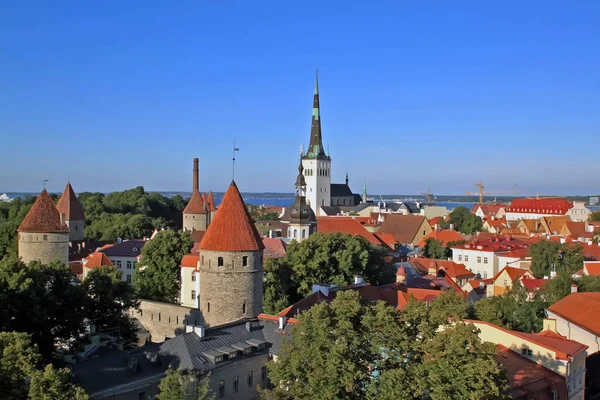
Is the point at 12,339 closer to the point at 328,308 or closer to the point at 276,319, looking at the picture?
the point at 328,308

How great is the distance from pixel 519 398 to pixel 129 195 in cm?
8484

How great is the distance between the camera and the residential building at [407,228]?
3339 inches

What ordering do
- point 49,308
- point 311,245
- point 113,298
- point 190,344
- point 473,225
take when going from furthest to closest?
1. point 473,225
2. point 311,245
3. point 113,298
4. point 49,308
5. point 190,344

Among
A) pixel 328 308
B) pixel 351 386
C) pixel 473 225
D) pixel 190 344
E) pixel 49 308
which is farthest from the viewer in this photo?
pixel 473 225

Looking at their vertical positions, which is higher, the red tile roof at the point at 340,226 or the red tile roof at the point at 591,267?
the red tile roof at the point at 340,226

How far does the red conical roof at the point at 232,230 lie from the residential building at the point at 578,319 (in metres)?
13.1

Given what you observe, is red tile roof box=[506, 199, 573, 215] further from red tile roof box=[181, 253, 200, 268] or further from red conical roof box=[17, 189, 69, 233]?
red conical roof box=[17, 189, 69, 233]

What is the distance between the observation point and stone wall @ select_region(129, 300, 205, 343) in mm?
31953

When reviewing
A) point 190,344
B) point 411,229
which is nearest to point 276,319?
point 190,344

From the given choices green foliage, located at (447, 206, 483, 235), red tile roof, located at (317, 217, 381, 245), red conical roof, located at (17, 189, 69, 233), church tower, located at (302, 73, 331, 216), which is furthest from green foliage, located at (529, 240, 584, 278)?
church tower, located at (302, 73, 331, 216)

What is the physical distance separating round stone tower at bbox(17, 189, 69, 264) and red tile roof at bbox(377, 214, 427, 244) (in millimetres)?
Answer: 49280

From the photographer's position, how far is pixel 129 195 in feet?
322

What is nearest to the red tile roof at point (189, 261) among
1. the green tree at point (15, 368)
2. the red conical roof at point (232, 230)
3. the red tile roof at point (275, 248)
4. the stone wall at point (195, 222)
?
the red tile roof at point (275, 248)

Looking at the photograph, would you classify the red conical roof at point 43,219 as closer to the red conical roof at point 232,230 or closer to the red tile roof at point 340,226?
the red conical roof at point 232,230
